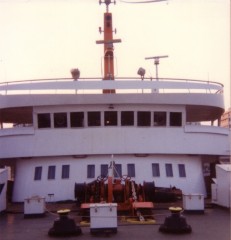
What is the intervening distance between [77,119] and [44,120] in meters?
1.63

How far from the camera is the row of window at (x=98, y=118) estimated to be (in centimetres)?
2203

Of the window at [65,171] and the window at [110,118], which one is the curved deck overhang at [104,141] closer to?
the window at [110,118]

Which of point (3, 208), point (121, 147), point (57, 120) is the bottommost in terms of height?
point (3, 208)

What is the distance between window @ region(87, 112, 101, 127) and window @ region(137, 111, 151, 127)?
6.41 feet

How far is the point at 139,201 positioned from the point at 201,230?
4075mm

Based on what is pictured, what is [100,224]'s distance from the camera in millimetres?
12891

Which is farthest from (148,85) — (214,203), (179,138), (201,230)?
(201,230)

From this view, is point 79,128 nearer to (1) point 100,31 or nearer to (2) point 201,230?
(1) point 100,31

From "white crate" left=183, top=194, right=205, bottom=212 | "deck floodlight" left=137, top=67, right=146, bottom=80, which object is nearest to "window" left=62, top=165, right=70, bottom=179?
"white crate" left=183, top=194, right=205, bottom=212

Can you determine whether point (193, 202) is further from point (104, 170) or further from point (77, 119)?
point (77, 119)

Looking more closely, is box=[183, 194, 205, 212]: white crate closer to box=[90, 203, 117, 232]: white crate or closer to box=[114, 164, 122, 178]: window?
box=[114, 164, 122, 178]: window

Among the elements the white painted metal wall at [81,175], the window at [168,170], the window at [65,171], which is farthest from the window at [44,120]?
→ the window at [168,170]

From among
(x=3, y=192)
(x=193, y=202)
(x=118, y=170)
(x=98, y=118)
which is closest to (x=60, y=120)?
(x=98, y=118)

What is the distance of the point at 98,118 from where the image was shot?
22047 mm
